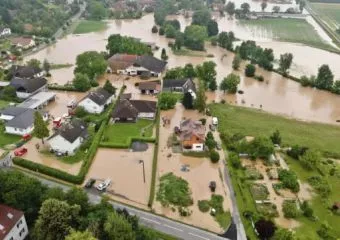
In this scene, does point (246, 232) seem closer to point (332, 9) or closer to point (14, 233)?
point (14, 233)

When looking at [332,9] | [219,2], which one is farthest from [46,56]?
[332,9]

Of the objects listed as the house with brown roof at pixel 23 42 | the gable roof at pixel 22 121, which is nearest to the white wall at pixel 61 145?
the gable roof at pixel 22 121

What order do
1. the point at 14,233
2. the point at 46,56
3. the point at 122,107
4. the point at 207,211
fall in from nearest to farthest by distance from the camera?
the point at 14,233, the point at 207,211, the point at 122,107, the point at 46,56

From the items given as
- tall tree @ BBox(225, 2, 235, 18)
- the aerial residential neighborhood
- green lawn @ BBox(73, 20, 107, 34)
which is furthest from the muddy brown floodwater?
tall tree @ BBox(225, 2, 235, 18)

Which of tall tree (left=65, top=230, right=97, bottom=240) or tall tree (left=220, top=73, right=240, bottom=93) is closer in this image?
tall tree (left=65, top=230, right=97, bottom=240)

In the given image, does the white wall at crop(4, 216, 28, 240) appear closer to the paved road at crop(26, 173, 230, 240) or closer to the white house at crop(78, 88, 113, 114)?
the paved road at crop(26, 173, 230, 240)
